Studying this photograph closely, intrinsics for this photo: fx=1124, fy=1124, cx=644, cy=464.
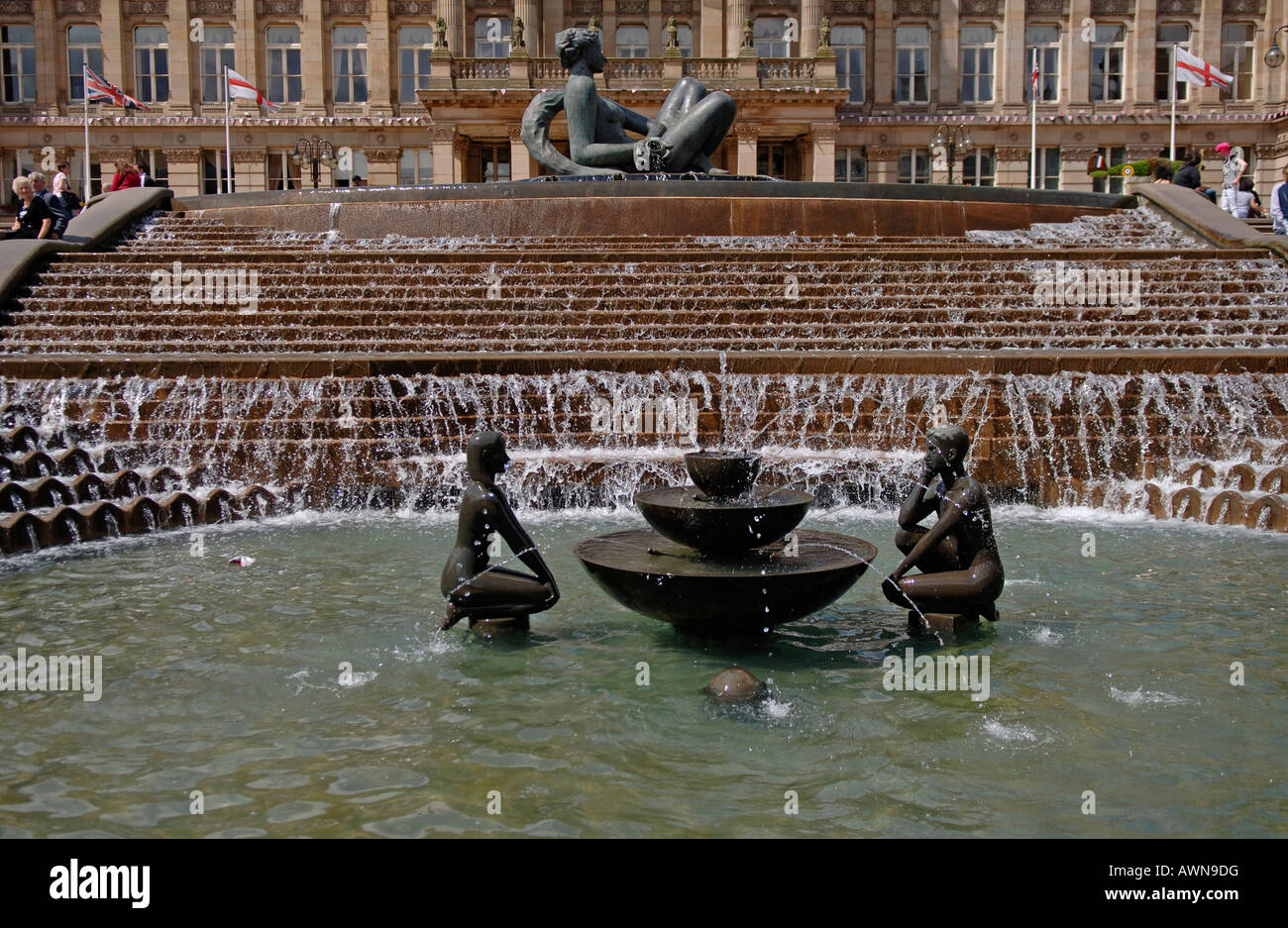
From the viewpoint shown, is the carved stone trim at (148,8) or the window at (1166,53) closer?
the carved stone trim at (148,8)

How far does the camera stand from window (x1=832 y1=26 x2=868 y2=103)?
1692 inches

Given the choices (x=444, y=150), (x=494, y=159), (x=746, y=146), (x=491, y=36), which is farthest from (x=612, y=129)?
(x=491, y=36)

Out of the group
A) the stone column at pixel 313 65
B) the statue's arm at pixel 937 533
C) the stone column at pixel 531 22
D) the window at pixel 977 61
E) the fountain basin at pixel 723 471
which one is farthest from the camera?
the window at pixel 977 61

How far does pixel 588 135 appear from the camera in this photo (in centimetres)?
1827

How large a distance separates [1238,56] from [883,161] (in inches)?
554

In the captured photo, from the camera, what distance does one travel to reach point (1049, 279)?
1338 cm

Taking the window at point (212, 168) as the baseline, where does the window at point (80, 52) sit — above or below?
above

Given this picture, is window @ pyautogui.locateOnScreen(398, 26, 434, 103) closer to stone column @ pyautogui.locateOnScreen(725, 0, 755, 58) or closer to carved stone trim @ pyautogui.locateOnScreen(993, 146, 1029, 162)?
stone column @ pyautogui.locateOnScreen(725, 0, 755, 58)

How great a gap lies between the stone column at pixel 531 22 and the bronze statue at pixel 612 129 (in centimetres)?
2375

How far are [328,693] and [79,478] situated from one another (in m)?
5.13

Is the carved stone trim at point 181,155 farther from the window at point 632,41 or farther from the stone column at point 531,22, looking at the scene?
the window at point 632,41

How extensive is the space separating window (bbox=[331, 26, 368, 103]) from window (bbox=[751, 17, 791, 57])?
48.9 feet

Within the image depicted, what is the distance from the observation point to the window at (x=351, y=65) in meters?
42.6

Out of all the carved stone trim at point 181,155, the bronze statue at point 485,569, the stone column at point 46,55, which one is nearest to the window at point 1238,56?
the carved stone trim at point 181,155
